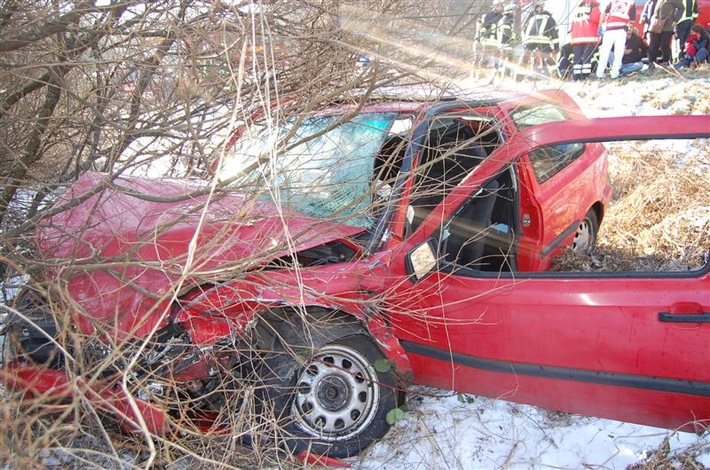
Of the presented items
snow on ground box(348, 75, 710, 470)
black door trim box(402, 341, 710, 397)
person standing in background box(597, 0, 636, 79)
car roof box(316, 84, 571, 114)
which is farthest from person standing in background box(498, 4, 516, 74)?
person standing in background box(597, 0, 636, 79)

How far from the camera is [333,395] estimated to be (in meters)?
2.73

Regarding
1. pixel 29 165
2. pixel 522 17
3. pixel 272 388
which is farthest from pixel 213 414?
pixel 522 17

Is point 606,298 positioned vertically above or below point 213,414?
above

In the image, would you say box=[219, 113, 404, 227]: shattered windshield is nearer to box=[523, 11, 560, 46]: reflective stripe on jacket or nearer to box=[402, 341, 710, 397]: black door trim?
box=[402, 341, 710, 397]: black door trim

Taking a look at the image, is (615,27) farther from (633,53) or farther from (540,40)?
(540,40)

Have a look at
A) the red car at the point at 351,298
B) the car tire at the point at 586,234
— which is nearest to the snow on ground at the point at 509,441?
the red car at the point at 351,298

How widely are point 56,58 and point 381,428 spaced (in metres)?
2.60

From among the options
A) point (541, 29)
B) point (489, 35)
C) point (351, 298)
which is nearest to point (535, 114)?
point (541, 29)

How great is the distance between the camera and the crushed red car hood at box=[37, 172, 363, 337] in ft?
7.50

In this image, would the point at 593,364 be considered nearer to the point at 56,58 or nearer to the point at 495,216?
the point at 495,216

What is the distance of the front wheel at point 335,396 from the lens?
2654 mm

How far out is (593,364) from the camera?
2.45 meters

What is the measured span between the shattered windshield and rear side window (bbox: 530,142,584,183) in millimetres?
1133

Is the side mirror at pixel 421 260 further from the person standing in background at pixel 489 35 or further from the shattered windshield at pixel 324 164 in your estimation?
the person standing in background at pixel 489 35
